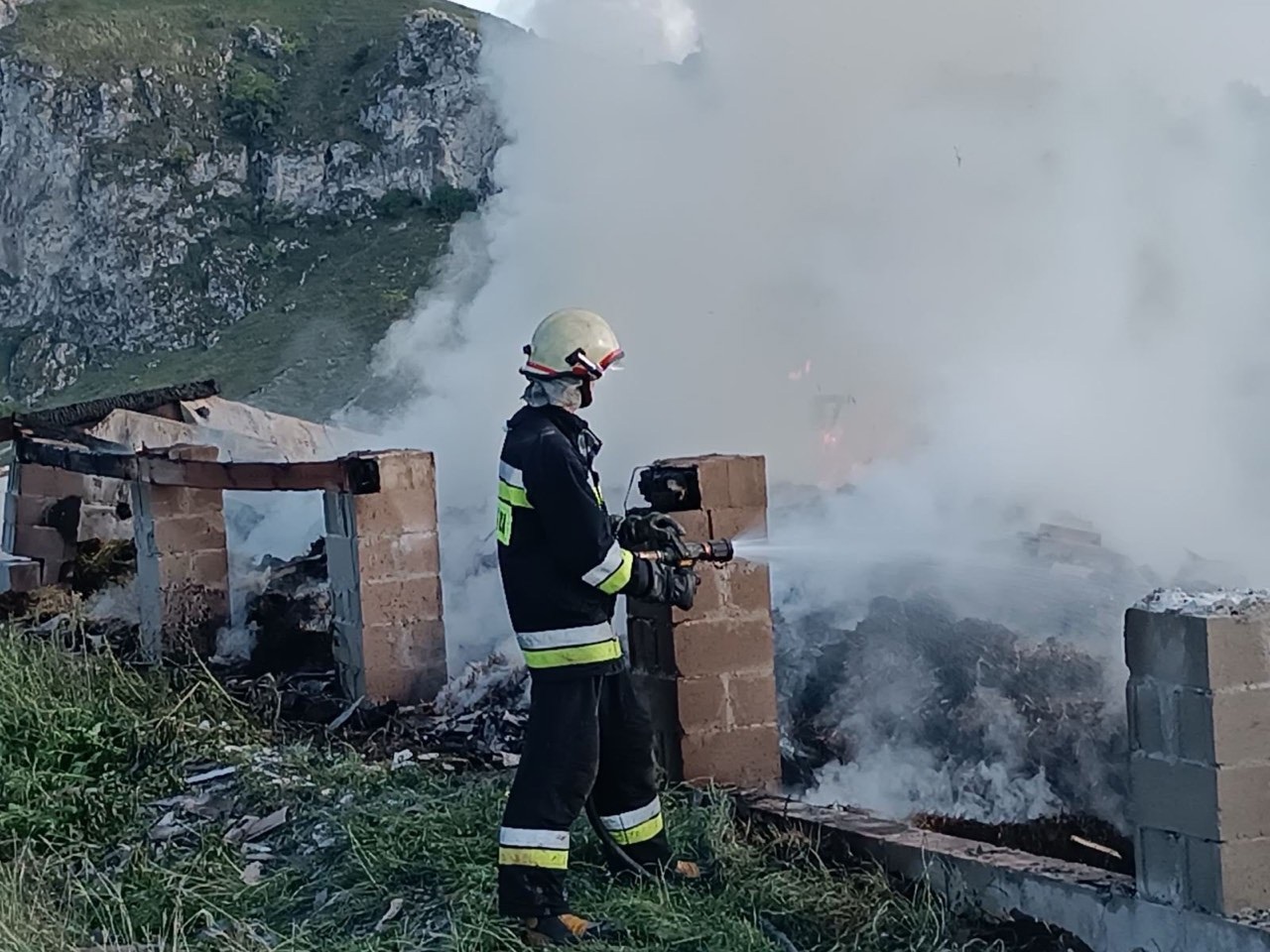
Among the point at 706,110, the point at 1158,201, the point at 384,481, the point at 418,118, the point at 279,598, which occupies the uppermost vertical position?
the point at 418,118

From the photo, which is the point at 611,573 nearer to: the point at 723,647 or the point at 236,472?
the point at 723,647

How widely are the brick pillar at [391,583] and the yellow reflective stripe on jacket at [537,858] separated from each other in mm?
3774

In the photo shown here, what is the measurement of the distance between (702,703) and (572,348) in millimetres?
2085

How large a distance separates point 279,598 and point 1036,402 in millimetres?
6703

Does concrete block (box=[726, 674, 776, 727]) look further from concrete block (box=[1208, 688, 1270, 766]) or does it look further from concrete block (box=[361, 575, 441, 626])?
concrete block (box=[361, 575, 441, 626])

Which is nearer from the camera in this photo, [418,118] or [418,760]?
[418,760]

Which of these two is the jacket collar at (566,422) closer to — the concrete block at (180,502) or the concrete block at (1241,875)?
the concrete block at (1241,875)

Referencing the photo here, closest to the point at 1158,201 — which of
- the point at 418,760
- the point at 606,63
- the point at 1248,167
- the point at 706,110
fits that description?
the point at 1248,167

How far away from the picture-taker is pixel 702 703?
6414 millimetres

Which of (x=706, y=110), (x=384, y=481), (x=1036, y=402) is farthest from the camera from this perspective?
(x=706, y=110)

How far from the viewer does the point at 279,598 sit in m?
10.3

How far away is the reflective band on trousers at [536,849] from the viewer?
4.79m

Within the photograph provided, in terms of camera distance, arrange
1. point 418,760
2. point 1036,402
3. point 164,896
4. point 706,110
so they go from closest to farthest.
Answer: point 164,896 → point 418,760 → point 1036,402 → point 706,110

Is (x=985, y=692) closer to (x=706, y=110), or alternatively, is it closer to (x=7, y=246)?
(x=706, y=110)
